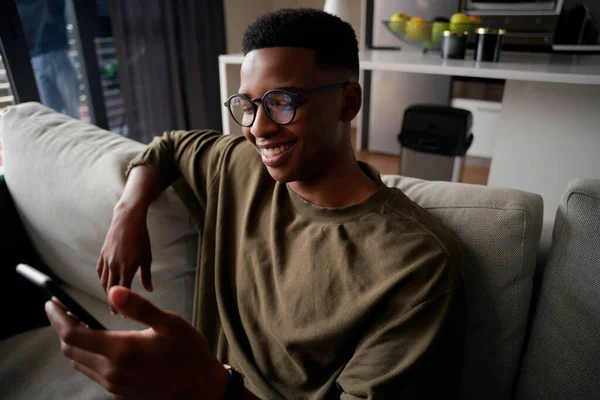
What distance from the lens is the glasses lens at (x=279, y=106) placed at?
0.72m

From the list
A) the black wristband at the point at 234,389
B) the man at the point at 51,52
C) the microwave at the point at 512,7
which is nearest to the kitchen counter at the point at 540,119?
the microwave at the point at 512,7

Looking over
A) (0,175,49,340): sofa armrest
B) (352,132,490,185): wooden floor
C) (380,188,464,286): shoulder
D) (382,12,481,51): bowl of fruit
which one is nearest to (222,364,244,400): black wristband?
(380,188,464,286): shoulder

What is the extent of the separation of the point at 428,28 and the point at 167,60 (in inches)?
64.2

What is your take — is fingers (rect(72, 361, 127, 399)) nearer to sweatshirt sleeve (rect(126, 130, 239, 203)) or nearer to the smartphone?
the smartphone

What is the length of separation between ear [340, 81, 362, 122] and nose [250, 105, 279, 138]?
14 cm

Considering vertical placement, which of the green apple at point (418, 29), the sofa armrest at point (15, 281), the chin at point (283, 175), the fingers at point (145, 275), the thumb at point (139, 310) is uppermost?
the green apple at point (418, 29)

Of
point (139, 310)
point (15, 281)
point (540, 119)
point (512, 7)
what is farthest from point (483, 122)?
point (139, 310)

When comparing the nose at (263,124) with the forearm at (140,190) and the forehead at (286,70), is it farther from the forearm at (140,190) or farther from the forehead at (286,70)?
the forearm at (140,190)

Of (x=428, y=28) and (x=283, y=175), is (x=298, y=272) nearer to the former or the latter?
(x=283, y=175)

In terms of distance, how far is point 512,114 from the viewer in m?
1.77

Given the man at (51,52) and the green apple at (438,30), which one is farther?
the man at (51,52)

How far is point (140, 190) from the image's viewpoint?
1.01 meters

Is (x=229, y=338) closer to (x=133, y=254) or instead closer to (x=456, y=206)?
(x=133, y=254)

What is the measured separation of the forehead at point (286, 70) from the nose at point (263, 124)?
33 millimetres
